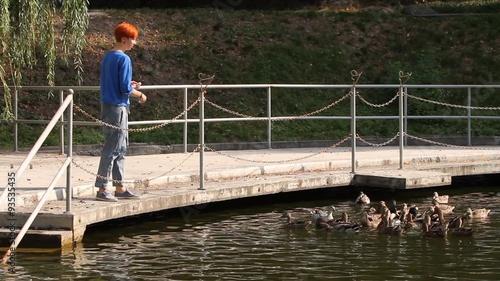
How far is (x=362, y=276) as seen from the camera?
1271cm

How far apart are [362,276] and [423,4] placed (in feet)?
84.6

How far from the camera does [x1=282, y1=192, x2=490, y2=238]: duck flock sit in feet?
50.6

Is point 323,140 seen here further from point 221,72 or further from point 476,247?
point 476,247

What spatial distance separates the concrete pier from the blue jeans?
0.24 m

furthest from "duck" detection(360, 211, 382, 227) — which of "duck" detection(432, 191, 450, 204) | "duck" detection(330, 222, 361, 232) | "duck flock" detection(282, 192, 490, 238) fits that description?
"duck" detection(432, 191, 450, 204)

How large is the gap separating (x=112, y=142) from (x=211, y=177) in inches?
123

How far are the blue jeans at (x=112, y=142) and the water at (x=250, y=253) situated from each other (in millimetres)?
750

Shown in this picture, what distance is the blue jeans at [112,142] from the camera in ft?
48.2

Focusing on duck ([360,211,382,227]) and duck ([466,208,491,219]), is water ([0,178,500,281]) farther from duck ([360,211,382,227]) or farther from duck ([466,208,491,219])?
duck ([360,211,382,227])

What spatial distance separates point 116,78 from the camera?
14602 millimetres

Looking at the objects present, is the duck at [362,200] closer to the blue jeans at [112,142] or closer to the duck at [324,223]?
the duck at [324,223]

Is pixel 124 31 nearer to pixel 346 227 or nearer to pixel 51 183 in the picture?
pixel 51 183

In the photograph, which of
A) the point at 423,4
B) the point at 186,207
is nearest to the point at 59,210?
the point at 186,207

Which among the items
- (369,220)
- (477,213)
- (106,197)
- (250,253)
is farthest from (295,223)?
(477,213)
